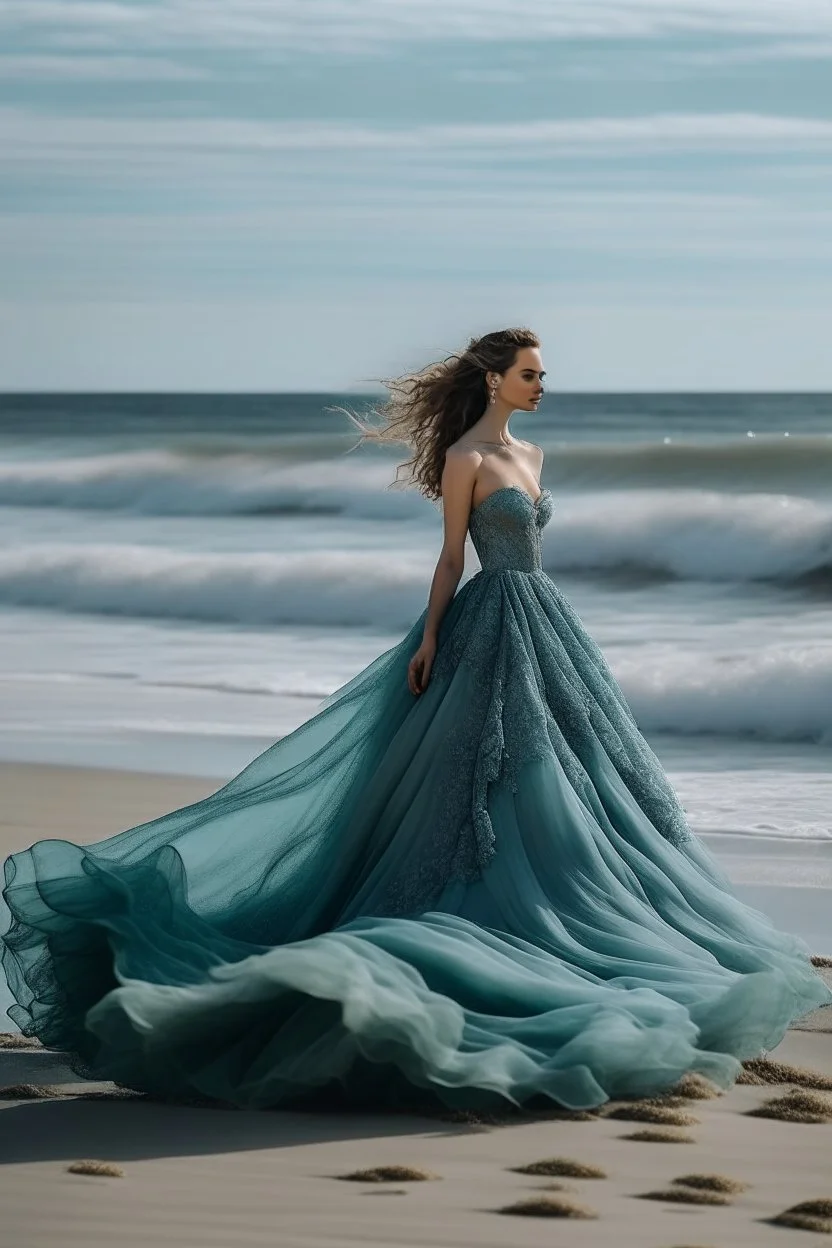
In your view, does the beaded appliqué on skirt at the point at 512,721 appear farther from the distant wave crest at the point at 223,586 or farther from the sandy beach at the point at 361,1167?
the distant wave crest at the point at 223,586

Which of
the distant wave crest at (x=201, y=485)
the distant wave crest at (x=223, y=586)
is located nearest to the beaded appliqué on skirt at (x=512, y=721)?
the distant wave crest at (x=223, y=586)

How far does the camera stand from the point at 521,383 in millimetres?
5840

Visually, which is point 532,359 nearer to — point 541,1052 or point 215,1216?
point 541,1052

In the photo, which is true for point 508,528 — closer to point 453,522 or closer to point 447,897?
point 453,522

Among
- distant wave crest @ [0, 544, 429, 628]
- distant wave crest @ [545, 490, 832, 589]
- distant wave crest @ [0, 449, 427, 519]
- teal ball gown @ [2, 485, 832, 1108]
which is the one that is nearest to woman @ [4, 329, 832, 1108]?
teal ball gown @ [2, 485, 832, 1108]

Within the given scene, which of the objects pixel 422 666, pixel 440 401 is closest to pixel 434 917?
pixel 422 666

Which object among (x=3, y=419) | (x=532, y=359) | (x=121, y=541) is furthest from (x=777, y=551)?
(x=3, y=419)


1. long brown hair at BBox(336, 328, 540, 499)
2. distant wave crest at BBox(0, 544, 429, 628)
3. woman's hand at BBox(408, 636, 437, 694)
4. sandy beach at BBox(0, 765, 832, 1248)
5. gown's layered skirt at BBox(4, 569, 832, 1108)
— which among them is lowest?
sandy beach at BBox(0, 765, 832, 1248)

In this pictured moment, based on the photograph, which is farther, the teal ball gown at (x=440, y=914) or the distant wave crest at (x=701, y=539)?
the distant wave crest at (x=701, y=539)

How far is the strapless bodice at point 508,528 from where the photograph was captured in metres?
5.73

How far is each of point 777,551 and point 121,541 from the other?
25.7ft

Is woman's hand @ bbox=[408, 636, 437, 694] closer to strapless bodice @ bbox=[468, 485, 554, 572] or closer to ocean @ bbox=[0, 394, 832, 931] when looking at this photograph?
strapless bodice @ bbox=[468, 485, 554, 572]

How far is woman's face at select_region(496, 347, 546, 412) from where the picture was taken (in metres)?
5.84

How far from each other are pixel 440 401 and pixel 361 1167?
7.86 ft
